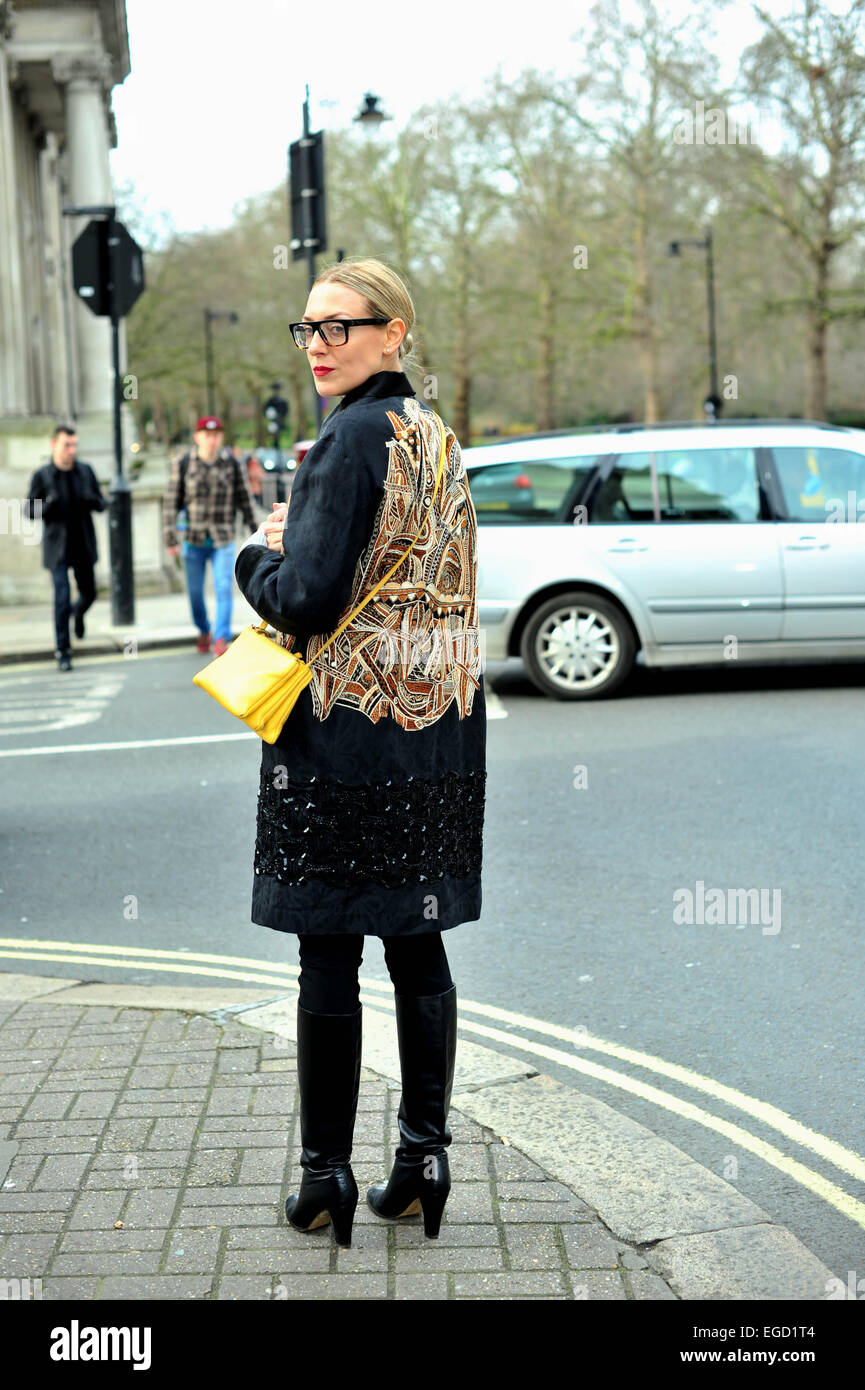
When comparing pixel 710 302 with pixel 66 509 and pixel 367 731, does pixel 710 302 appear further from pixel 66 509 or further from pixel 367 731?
pixel 367 731

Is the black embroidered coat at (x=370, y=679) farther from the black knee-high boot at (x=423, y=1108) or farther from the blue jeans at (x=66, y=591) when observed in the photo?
the blue jeans at (x=66, y=591)

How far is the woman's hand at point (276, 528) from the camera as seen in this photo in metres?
3.13

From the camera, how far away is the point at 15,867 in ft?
22.1

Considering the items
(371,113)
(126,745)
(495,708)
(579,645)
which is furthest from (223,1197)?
(371,113)

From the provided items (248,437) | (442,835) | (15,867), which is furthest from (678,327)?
(248,437)

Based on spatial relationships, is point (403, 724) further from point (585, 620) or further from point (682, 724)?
point (585, 620)

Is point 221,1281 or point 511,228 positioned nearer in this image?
point 221,1281

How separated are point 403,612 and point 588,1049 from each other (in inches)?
72.6

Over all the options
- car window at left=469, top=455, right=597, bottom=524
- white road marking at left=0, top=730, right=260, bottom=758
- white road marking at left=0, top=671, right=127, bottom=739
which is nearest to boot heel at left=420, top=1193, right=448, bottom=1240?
white road marking at left=0, top=730, right=260, bottom=758

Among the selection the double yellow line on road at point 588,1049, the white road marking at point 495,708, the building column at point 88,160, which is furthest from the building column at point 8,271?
the double yellow line on road at point 588,1049

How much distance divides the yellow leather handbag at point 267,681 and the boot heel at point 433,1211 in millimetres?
943

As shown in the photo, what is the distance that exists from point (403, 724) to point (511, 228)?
Answer: 152ft

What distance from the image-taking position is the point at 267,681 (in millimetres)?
3061

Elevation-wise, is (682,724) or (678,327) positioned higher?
(678,327)
